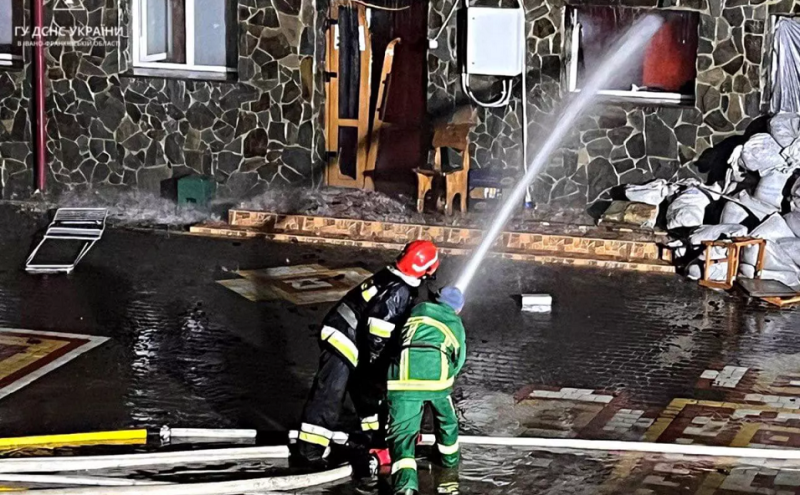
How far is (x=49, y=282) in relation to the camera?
14266mm

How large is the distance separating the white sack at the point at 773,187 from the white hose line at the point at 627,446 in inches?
247

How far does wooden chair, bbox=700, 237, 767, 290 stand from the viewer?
14.3m

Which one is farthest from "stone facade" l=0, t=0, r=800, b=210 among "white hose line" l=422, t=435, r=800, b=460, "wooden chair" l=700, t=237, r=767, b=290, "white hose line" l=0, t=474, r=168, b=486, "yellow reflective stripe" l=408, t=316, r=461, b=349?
"white hose line" l=0, t=474, r=168, b=486

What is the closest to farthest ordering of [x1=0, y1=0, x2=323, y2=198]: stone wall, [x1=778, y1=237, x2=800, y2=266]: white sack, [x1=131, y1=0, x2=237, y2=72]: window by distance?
[x1=778, y1=237, x2=800, y2=266]: white sack
[x1=0, y1=0, x2=323, y2=198]: stone wall
[x1=131, y1=0, x2=237, y2=72]: window

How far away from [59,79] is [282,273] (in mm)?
5023

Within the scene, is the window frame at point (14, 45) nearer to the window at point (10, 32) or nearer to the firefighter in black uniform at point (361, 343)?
the window at point (10, 32)

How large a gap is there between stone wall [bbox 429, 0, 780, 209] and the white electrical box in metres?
0.14

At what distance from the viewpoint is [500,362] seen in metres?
11.8

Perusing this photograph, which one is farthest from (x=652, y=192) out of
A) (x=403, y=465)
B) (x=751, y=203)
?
(x=403, y=465)

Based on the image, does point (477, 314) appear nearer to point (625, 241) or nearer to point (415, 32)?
point (625, 241)

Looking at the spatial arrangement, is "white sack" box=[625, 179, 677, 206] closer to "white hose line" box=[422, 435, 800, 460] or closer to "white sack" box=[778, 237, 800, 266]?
"white sack" box=[778, 237, 800, 266]

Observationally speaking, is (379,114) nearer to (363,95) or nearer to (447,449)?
(363,95)

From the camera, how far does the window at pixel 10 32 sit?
1800 centimetres

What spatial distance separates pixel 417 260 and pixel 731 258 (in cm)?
624
